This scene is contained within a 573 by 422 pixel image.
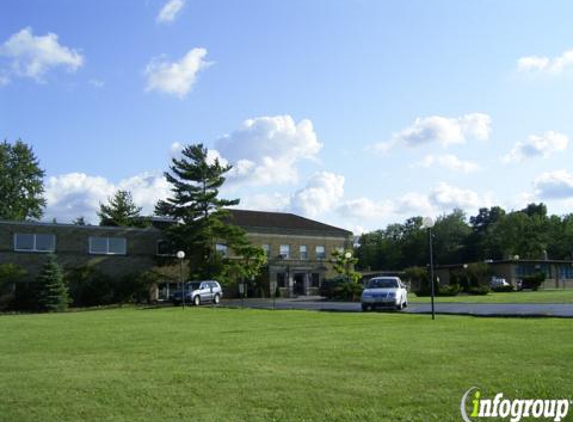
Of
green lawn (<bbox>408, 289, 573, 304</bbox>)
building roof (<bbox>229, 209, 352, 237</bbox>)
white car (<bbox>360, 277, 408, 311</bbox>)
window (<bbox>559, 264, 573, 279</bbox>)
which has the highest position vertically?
building roof (<bbox>229, 209, 352, 237</bbox>)

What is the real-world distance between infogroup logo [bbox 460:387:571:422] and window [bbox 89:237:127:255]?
145ft

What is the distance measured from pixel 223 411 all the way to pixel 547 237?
100900 mm

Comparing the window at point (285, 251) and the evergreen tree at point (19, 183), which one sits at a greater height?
the evergreen tree at point (19, 183)

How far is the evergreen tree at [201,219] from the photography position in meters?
50.2

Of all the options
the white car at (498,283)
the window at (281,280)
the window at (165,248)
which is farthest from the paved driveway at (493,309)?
the white car at (498,283)

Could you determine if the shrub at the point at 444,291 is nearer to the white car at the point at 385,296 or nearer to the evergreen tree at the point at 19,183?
the white car at the point at 385,296

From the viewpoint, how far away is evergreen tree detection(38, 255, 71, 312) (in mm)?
41219

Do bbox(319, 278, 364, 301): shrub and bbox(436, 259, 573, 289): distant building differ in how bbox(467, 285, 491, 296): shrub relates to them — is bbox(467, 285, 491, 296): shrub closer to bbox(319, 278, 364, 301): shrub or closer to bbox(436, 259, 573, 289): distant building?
bbox(319, 278, 364, 301): shrub

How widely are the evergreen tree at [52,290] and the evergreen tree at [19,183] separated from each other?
104 feet

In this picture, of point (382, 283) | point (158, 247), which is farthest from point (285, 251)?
point (382, 283)

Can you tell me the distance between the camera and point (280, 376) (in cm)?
895

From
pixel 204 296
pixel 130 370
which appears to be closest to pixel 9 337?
pixel 130 370

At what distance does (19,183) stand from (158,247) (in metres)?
30.1

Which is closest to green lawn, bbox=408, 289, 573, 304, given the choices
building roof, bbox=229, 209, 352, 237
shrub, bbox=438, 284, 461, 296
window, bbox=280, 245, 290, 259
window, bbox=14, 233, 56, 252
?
shrub, bbox=438, 284, 461, 296
